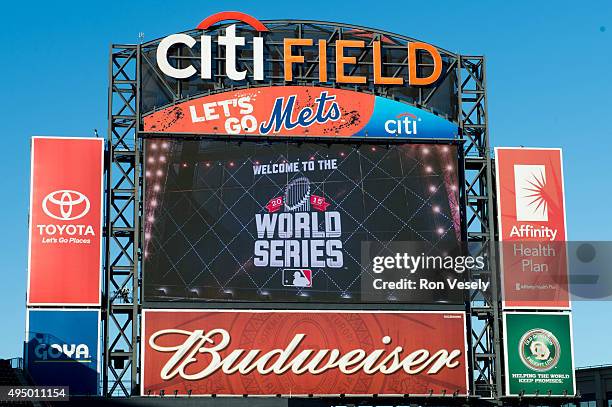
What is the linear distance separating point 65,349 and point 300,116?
14.7 metres

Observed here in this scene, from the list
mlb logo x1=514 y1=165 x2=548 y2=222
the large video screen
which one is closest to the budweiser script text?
the large video screen

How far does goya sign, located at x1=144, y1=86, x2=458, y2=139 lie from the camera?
53.0 m

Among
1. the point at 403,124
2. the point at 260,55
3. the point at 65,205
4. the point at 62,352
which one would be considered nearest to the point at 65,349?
the point at 62,352

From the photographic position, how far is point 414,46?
55.0 metres

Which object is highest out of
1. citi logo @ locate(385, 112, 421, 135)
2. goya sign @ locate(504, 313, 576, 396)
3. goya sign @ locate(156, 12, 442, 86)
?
goya sign @ locate(156, 12, 442, 86)

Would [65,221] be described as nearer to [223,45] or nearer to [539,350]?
[223,45]

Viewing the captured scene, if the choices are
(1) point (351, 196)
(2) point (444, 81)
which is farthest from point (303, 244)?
(2) point (444, 81)

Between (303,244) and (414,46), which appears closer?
(303,244)

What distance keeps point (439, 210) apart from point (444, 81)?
6784 mm

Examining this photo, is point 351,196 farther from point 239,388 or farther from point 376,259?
point 239,388

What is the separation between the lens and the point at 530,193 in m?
53.8

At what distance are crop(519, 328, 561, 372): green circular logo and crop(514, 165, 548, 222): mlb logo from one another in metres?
5.27

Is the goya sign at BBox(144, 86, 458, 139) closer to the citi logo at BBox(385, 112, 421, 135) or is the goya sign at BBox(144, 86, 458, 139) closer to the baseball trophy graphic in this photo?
the citi logo at BBox(385, 112, 421, 135)

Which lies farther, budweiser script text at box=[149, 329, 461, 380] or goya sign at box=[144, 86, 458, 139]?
goya sign at box=[144, 86, 458, 139]
